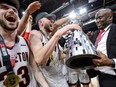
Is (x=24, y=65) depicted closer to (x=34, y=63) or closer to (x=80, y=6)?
(x=34, y=63)

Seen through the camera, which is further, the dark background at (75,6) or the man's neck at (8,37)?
the dark background at (75,6)

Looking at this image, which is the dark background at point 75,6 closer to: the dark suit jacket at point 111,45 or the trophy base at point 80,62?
the dark suit jacket at point 111,45

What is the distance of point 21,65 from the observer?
1626 millimetres

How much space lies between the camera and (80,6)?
7273mm

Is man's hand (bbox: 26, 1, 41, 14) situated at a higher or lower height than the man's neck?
higher

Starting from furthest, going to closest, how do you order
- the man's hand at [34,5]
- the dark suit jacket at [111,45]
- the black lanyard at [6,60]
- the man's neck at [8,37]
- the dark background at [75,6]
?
the dark background at [75,6], the dark suit jacket at [111,45], the man's hand at [34,5], the man's neck at [8,37], the black lanyard at [6,60]

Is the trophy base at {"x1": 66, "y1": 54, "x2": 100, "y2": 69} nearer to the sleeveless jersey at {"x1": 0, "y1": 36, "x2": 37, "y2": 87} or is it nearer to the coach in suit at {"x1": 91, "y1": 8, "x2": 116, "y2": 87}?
the coach in suit at {"x1": 91, "y1": 8, "x2": 116, "y2": 87}

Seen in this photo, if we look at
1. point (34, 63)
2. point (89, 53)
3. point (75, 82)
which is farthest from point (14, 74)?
point (75, 82)

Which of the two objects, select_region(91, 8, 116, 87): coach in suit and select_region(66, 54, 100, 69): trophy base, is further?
select_region(91, 8, 116, 87): coach in suit

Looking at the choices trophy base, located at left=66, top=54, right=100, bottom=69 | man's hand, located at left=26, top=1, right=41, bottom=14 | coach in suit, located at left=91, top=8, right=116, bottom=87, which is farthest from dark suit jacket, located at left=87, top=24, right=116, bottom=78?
man's hand, located at left=26, top=1, right=41, bottom=14

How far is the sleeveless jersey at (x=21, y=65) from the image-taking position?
150 cm

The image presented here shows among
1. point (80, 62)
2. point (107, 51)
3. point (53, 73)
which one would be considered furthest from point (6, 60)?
point (107, 51)

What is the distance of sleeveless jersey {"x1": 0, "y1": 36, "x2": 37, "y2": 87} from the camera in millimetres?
1500

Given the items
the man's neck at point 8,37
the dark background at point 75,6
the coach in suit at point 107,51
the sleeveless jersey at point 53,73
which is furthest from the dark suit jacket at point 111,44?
the dark background at point 75,6
